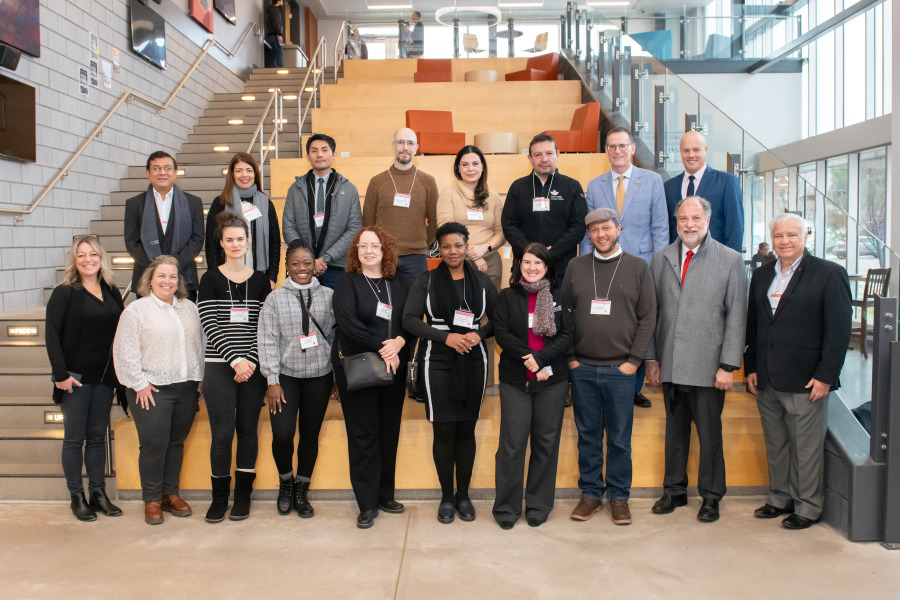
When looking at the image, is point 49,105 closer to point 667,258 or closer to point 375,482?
point 375,482

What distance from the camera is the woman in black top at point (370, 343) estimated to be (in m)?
3.36

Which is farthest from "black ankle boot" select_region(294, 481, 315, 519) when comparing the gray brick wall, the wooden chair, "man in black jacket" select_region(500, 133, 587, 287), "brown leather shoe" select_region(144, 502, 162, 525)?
the gray brick wall

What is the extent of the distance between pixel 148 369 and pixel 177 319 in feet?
0.97

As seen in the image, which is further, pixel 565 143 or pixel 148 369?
pixel 565 143

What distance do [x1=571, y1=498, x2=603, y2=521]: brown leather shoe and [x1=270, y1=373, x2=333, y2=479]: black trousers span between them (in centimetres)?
143

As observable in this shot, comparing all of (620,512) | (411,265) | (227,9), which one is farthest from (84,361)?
(227,9)

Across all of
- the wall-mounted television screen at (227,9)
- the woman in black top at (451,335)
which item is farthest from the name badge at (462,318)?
the wall-mounted television screen at (227,9)

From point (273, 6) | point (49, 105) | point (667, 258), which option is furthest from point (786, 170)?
point (273, 6)

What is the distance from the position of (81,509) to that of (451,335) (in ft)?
7.22

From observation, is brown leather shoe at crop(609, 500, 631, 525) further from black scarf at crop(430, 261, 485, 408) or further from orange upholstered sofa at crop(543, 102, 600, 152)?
orange upholstered sofa at crop(543, 102, 600, 152)

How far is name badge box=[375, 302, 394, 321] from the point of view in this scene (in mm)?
3389

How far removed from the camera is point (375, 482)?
3.50 m

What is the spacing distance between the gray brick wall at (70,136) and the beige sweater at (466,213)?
4.09 metres

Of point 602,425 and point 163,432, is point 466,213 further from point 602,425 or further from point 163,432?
point 163,432
